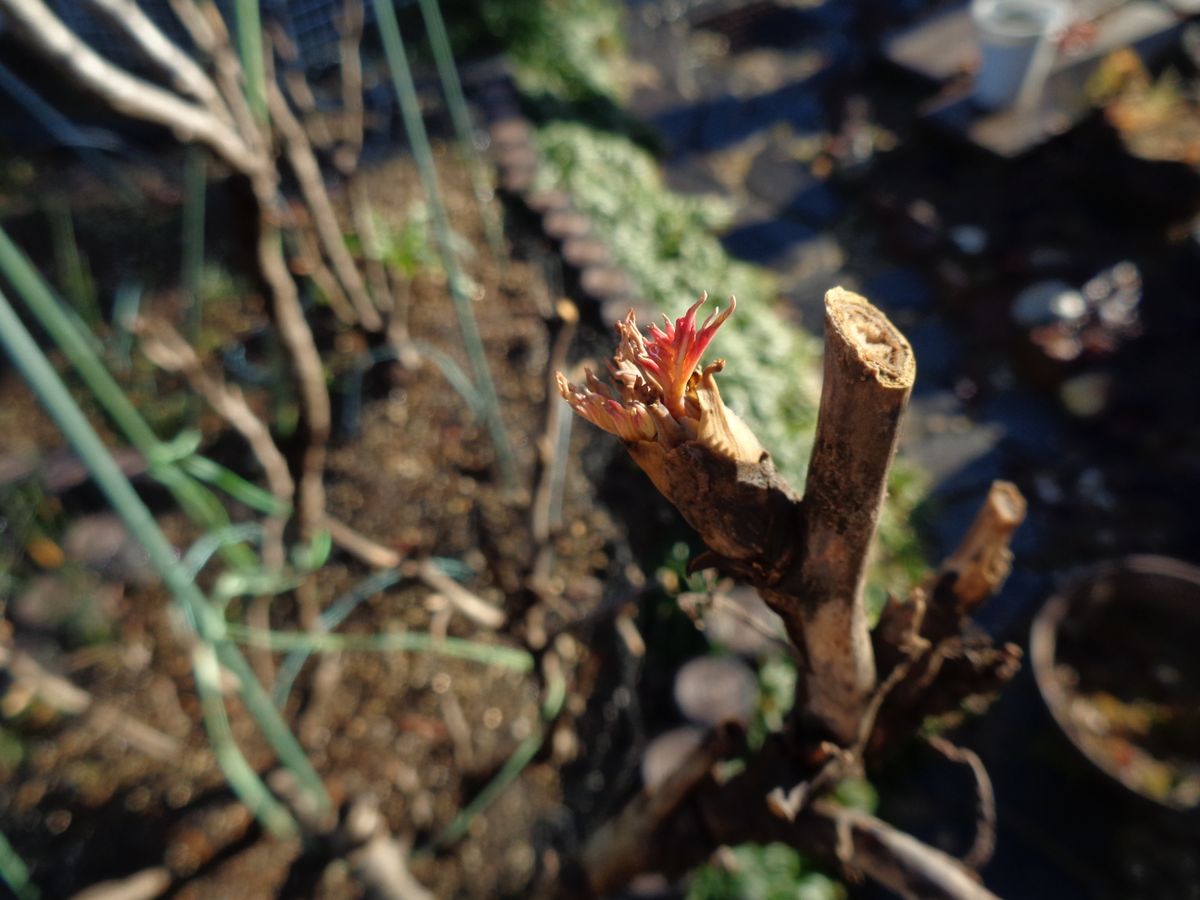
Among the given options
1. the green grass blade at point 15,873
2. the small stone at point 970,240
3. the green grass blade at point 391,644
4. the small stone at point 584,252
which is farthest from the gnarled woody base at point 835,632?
the small stone at point 970,240

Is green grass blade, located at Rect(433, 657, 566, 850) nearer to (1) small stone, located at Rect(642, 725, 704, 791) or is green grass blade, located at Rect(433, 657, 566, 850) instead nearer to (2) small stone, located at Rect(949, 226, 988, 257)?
(1) small stone, located at Rect(642, 725, 704, 791)

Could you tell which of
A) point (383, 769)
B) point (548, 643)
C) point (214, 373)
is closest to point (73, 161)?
point (214, 373)

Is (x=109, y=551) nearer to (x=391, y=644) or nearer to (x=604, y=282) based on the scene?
(x=391, y=644)

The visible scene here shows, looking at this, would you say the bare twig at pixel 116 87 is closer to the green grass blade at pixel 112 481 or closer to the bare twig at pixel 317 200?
the green grass blade at pixel 112 481

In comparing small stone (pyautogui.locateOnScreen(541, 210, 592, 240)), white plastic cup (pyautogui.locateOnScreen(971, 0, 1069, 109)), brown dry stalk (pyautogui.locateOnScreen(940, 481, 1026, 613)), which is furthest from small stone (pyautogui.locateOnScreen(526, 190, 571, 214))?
brown dry stalk (pyautogui.locateOnScreen(940, 481, 1026, 613))

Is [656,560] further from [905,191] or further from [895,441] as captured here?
[905,191]

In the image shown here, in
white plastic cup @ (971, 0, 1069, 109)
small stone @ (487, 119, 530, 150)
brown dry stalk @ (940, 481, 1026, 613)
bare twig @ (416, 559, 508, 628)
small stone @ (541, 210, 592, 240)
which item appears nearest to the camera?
brown dry stalk @ (940, 481, 1026, 613)
